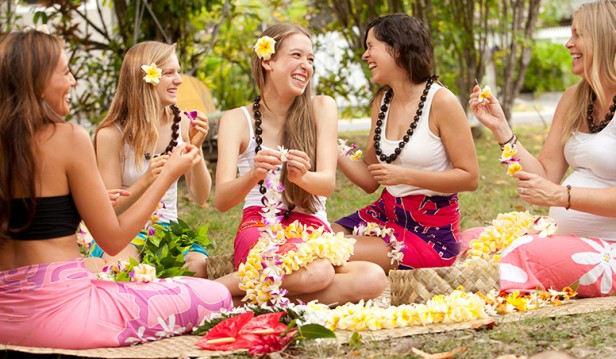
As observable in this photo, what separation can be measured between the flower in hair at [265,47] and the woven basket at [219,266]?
104cm

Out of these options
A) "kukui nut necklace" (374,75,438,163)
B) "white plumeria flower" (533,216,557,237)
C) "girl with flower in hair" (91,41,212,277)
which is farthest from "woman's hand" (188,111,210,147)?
"white plumeria flower" (533,216,557,237)

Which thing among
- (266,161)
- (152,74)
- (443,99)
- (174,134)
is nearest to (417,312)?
(266,161)

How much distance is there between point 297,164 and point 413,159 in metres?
0.94

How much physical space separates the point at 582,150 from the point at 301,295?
1.53m

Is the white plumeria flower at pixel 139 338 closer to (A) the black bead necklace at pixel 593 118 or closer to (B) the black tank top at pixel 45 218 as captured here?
(B) the black tank top at pixel 45 218

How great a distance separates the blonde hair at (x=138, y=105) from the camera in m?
4.55

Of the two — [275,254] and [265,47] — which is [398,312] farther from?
[265,47]

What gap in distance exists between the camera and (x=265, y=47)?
4.36m

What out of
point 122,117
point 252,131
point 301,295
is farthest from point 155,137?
point 301,295

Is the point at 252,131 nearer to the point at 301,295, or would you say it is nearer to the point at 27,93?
the point at 301,295

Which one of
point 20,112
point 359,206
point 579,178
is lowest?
point 359,206

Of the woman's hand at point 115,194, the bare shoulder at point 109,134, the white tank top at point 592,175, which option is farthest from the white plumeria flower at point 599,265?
the bare shoulder at point 109,134

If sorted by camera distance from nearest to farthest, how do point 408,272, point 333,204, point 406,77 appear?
point 408,272
point 406,77
point 333,204

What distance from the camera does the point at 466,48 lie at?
1061cm
